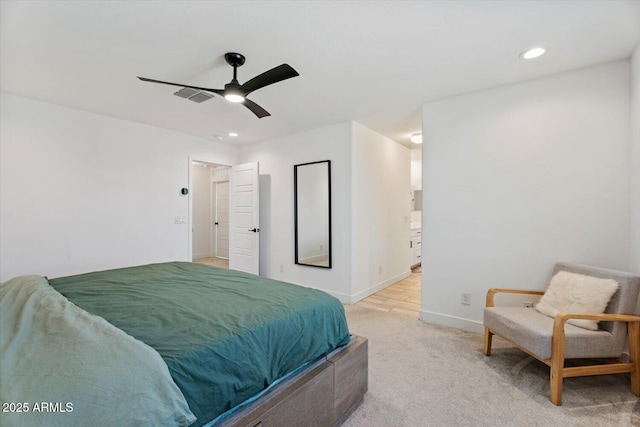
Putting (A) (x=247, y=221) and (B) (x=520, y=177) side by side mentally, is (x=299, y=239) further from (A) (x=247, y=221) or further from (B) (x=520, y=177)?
(B) (x=520, y=177)

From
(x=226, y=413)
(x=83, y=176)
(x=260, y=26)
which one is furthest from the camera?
(x=83, y=176)

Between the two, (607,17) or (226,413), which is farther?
(607,17)

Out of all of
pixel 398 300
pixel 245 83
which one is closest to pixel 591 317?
pixel 398 300

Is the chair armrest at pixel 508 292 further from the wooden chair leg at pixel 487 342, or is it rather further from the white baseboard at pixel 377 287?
the white baseboard at pixel 377 287

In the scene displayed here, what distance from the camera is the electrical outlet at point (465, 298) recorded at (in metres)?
2.91

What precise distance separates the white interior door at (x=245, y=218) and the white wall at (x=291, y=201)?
21cm

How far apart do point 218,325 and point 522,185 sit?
2873 millimetres

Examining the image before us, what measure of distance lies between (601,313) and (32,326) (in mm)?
3269

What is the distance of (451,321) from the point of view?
300cm

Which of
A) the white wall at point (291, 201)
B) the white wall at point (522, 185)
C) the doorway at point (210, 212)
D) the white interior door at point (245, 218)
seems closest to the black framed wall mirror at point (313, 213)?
the white wall at point (291, 201)

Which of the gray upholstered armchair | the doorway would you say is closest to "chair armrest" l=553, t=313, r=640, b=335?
the gray upholstered armchair

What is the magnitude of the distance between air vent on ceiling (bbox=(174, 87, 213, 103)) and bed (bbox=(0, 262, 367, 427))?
187cm

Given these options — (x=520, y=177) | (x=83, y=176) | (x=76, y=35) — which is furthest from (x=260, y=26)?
(x=83, y=176)

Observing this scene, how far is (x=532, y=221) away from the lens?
2.61 meters
